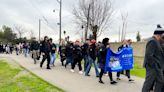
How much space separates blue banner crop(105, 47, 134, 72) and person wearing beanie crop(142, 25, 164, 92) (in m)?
4.31

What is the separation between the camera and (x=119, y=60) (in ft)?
42.1

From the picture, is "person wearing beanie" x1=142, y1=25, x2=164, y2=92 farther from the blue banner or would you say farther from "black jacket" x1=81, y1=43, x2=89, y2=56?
"black jacket" x1=81, y1=43, x2=89, y2=56

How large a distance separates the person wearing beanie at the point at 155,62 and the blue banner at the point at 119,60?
14.1 ft

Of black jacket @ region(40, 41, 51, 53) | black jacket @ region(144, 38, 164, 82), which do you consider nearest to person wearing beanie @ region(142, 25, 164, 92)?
black jacket @ region(144, 38, 164, 82)

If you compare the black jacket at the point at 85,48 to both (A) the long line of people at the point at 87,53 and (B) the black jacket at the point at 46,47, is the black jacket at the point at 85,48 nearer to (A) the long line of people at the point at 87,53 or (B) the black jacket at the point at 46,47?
(A) the long line of people at the point at 87,53

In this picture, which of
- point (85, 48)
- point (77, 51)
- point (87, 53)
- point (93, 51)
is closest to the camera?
point (93, 51)

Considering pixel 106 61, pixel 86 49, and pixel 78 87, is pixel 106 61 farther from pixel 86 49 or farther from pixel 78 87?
pixel 86 49

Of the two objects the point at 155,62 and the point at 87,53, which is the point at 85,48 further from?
the point at 155,62

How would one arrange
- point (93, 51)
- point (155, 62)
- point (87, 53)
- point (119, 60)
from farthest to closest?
point (87, 53) → point (93, 51) → point (119, 60) → point (155, 62)

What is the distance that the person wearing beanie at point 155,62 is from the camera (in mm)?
7770

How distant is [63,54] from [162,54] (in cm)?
1328

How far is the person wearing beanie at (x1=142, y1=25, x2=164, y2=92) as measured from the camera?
306 inches

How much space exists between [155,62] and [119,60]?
16.7ft

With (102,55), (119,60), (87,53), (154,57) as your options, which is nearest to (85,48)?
(87,53)
